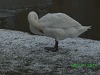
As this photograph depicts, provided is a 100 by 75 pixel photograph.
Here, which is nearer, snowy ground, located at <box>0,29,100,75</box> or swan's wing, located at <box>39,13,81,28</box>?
snowy ground, located at <box>0,29,100,75</box>

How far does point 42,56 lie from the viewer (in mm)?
7629

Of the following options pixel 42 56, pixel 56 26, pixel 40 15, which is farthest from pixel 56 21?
pixel 40 15

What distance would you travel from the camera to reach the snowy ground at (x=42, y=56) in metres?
6.59

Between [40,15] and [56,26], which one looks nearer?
[56,26]

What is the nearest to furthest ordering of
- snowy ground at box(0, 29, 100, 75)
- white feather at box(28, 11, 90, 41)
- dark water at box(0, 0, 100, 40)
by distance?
1. snowy ground at box(0, 29, 100, 75)
2. white feather at box(28, 11, 90, 41)
3. dark water at box(0, 0, 100, 40)

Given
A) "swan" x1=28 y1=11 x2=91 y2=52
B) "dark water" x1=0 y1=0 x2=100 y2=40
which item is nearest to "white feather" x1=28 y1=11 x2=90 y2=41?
"swan" x1=28 y1=11 x2=91 y2=52

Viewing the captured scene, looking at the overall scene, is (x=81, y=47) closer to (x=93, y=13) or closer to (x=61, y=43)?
(x=61, y=43)

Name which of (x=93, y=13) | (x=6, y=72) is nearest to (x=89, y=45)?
(x=6, y=72)

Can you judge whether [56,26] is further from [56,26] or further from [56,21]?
[56,21]

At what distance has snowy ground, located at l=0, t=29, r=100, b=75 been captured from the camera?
6.59 m

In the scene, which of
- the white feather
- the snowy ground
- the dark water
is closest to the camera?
the snowy ground

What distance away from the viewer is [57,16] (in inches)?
309

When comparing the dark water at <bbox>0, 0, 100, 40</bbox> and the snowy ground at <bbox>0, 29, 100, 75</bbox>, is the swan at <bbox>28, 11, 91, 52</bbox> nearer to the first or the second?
the snowy ground at <bbox>0, 29, 100, 75</bbox>

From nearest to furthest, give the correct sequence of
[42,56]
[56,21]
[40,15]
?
[42,56] < [56,21] < [40,15]
